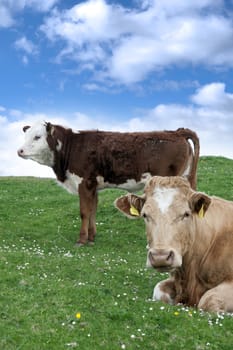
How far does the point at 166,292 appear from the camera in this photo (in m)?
10.3

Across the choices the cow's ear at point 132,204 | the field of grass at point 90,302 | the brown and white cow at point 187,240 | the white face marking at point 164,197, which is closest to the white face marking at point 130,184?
the field of grass at point 90,302

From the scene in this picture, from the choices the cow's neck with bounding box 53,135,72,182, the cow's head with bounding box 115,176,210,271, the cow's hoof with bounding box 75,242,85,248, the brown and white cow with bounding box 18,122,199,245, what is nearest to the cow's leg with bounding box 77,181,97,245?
the brown and white cow with bounding box 18,122,199,245

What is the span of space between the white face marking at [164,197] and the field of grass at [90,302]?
1.81m

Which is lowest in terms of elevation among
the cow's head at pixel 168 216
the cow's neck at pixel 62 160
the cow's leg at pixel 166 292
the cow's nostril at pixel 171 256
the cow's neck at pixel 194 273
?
the cow's leg at pixel 166 292

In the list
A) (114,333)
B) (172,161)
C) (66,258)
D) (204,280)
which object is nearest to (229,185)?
(172,161)

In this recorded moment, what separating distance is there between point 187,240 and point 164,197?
886mm

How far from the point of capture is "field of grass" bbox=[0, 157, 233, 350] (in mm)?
8297

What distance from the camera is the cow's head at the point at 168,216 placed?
846 cm

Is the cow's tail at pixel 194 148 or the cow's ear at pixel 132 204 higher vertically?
the cow's tail at pixel 194 148

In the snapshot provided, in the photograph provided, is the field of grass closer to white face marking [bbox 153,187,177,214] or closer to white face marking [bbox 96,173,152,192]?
white face marking [bbox 153,187,177,214]

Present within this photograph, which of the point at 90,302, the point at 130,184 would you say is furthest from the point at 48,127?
the point at 90,302

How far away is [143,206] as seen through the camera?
927cm

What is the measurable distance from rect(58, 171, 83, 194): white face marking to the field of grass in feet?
6.15

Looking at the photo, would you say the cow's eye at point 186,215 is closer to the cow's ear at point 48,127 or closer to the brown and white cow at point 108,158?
the brown and white cow at point 108,158
